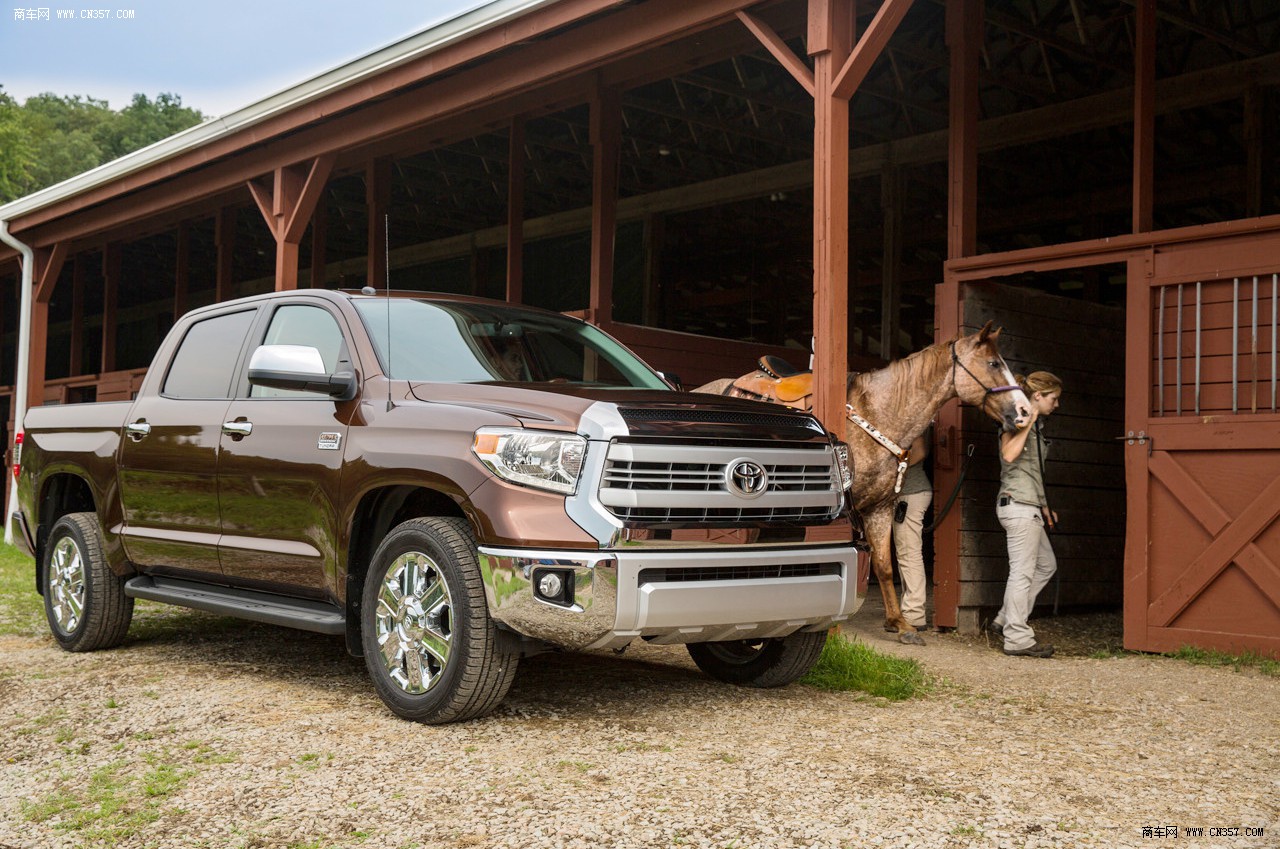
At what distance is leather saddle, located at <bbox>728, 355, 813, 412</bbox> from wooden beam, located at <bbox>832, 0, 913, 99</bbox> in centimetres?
195

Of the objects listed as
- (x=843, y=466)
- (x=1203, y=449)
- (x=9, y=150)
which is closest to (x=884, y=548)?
(x=1203, y=449)

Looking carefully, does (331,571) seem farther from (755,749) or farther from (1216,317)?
(1216,317)

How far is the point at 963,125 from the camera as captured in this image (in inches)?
348

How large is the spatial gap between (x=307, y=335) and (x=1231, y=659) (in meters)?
5.60

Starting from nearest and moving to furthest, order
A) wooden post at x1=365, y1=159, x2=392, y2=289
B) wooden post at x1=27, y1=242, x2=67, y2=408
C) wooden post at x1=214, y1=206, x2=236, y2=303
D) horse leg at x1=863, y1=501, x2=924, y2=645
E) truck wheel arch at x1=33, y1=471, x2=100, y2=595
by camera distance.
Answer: truck wheel arch at x1=33, y1=471, x2=100, y2=595
horse leg at x1=863, y1=501, x2=924, y2=645
wooden post at x1=365, y1=159, x2=392, y2=289
wooden post at x1=27, y1=242, x2=67, y2=408
wooden post at x1=214, y1=206, x2=236, y2=303

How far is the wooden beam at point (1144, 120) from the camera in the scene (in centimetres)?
786

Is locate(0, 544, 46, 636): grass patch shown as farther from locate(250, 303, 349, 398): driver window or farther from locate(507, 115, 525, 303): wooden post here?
locate(507, 115, 525, 303): wooden post

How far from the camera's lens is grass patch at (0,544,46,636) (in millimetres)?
8234

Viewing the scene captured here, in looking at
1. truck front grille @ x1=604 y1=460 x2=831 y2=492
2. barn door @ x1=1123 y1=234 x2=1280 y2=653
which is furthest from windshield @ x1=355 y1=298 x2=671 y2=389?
barn door @ x1=1123 y1=234 x2=1280 y2=653

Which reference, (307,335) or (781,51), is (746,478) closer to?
(307,335)

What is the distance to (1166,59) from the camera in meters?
12.6

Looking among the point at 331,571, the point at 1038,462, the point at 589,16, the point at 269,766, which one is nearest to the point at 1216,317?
the point at 1038,462

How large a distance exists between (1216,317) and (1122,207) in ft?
32.3

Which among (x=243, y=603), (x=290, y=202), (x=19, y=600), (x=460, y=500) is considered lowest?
(x=19, y=600)
